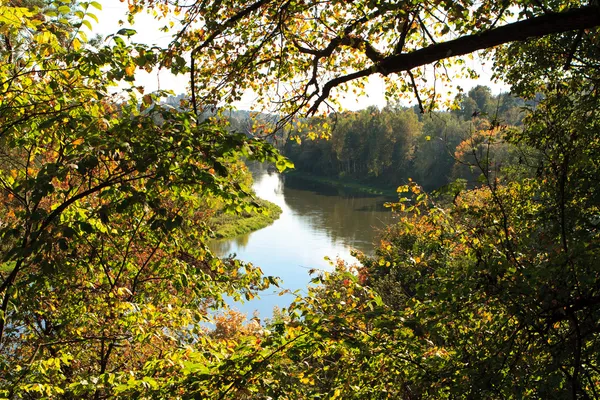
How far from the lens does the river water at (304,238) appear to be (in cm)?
2316

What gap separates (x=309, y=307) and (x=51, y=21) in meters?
3.02

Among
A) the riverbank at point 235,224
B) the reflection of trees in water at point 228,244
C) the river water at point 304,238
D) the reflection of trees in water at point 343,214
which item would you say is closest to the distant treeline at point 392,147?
the reflection of trees in water at point 343,214

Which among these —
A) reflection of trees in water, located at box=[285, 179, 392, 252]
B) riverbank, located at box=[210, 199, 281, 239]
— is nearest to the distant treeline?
reflection of trees in water, located at box=[285, 179, 392, 252]

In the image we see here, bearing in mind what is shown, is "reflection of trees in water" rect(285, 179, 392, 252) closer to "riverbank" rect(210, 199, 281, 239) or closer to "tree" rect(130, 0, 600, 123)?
"riverbank" rect(210, 199, 281, 239)

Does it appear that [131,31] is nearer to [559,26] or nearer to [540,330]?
[559,26]

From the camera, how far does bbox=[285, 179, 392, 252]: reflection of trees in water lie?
32.8 m

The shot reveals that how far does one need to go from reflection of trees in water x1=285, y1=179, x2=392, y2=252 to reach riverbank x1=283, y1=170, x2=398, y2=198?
4175mm

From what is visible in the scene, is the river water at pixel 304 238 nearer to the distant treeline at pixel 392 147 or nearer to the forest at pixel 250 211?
the distant treeline at pixel 392 147

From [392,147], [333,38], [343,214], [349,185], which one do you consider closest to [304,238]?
[343,214]

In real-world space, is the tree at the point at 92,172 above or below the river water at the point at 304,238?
above

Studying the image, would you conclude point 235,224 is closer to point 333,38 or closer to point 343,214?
point 343,214

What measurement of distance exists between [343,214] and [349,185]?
21557 millimetres

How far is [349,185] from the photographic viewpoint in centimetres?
6353

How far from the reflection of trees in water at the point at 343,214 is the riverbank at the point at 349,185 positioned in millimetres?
4175
